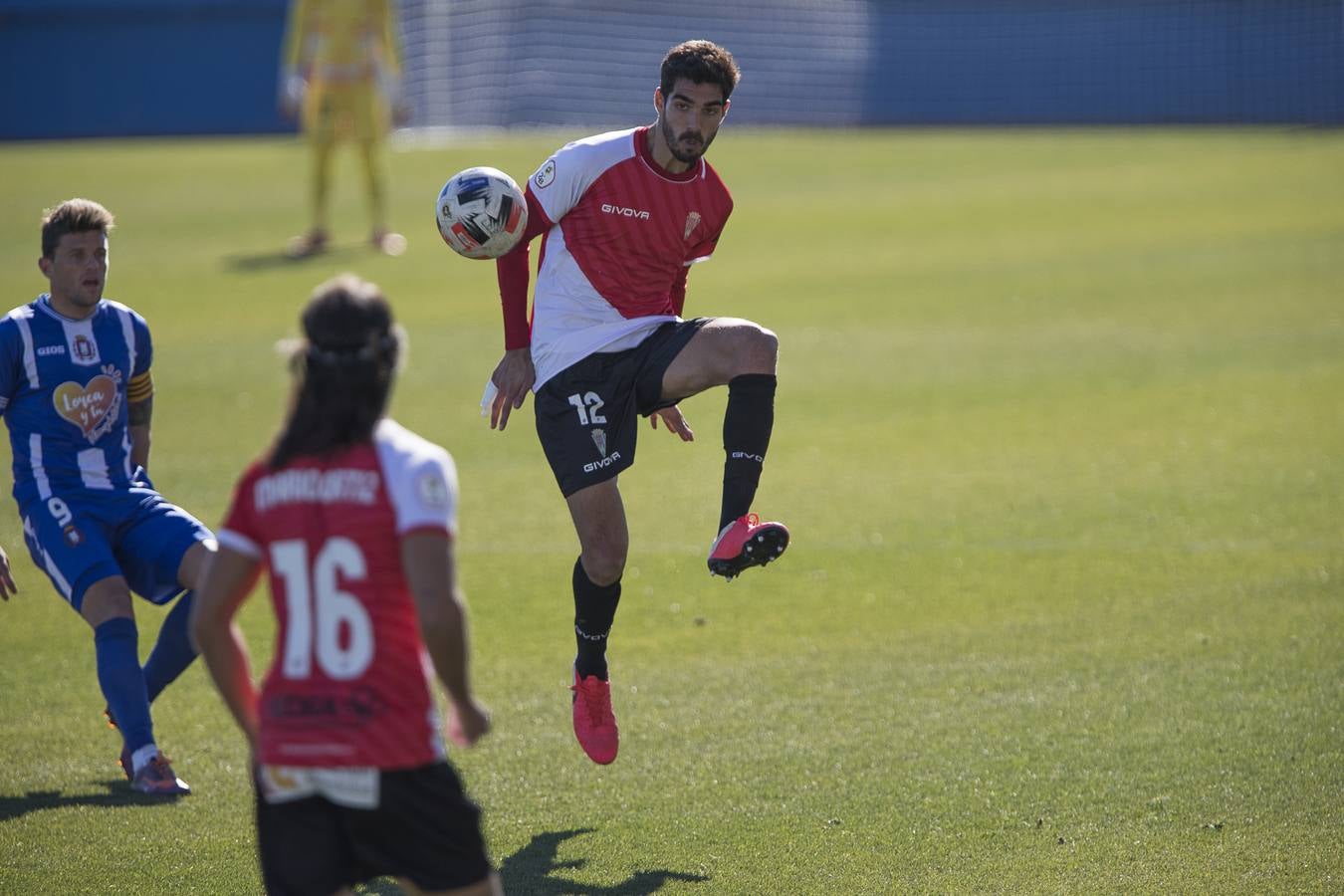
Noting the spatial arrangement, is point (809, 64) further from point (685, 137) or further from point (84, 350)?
point (84, 350)

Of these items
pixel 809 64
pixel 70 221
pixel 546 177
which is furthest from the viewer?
pixel 809 64

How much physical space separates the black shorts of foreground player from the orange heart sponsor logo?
158cm

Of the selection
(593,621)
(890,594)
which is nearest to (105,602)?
(593,621)

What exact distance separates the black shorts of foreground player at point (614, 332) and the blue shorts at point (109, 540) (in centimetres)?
144

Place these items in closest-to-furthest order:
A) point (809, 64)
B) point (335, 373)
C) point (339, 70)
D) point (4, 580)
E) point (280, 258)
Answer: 1. point (335, 373)
2. point (4, 580)
3. point (339, 70)
4. point (280, 258)
5. point (809, 64)

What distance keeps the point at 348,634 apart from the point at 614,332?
3119 millimetres

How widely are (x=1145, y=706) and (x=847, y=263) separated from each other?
47.0ft

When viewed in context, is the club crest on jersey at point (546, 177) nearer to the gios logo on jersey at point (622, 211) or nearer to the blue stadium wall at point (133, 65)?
the gios logo on jersey at point (622, 211)

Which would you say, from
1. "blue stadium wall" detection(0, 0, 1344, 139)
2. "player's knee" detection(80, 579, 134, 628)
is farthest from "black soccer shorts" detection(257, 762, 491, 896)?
"blue stadium wall" detection(0, 0, 1344, 139)

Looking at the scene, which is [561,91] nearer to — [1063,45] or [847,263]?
[1063,45]

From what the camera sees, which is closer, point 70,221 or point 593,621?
point 70,221

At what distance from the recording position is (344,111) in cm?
2022

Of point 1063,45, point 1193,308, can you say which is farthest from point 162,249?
point 1063,45

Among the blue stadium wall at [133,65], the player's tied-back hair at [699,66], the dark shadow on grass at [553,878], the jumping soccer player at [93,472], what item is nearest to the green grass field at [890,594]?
the dark shadow on grass at [553,878]
